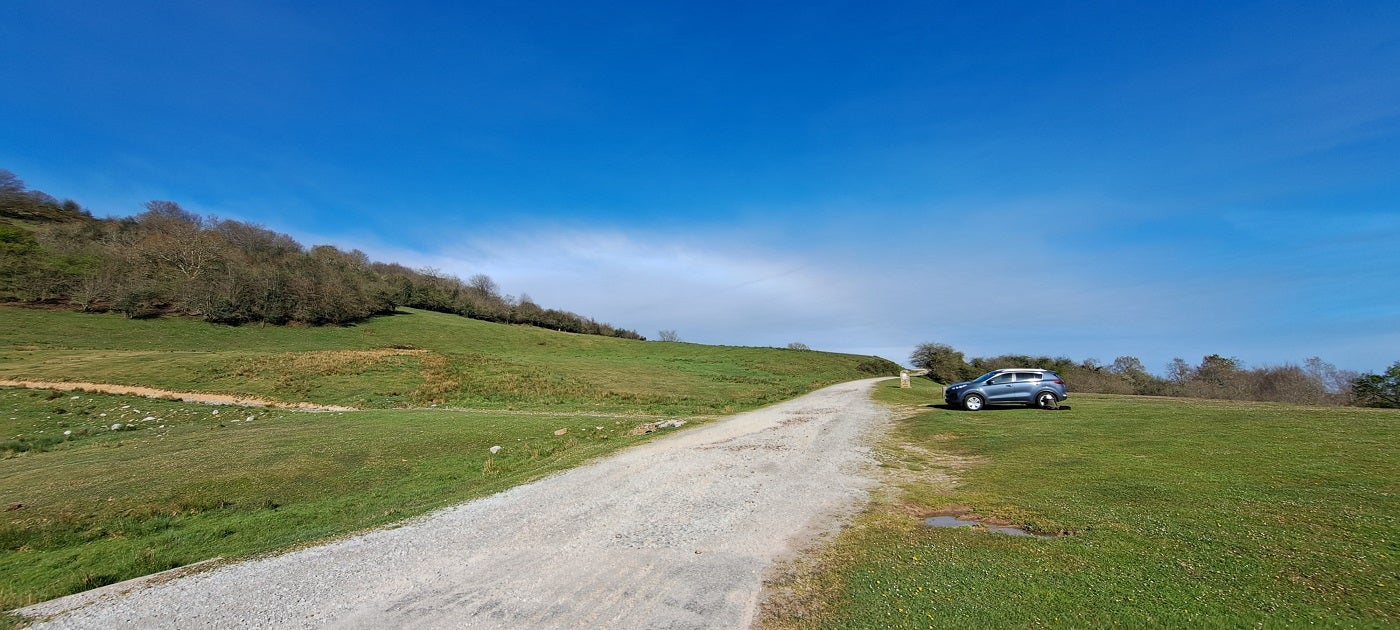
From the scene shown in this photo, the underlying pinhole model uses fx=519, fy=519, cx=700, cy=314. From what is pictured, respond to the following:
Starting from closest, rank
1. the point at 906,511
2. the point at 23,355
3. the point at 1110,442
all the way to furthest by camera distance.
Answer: the point at 906,511, the point at 1110,442, the point at 23,355

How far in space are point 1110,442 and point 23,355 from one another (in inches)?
2473

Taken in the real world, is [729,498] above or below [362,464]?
above

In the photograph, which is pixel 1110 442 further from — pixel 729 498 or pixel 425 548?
pixel 425 548

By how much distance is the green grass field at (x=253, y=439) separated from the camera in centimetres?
861

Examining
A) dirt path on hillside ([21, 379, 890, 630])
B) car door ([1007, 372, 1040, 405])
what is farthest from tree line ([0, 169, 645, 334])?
car door ([1007, 372, 1040, 405])

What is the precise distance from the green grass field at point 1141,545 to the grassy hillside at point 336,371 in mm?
19827

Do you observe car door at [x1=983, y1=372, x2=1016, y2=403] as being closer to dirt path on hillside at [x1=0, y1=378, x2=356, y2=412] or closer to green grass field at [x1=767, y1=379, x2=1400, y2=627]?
green grass field at [x1=767, y1=379, x2=1400, y2=627]

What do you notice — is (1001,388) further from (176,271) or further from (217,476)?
(176,271)

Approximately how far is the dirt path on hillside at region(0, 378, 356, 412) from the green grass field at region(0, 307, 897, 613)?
98 centimetres

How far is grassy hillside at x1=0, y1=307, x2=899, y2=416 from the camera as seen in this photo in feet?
103

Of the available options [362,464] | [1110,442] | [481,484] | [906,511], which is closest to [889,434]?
[1110,442]

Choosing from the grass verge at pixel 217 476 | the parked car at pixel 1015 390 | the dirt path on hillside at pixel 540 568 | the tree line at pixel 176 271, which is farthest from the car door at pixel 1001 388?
the tree line at pixel 176 271

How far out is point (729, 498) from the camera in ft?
32.6

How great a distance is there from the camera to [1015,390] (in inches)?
944
